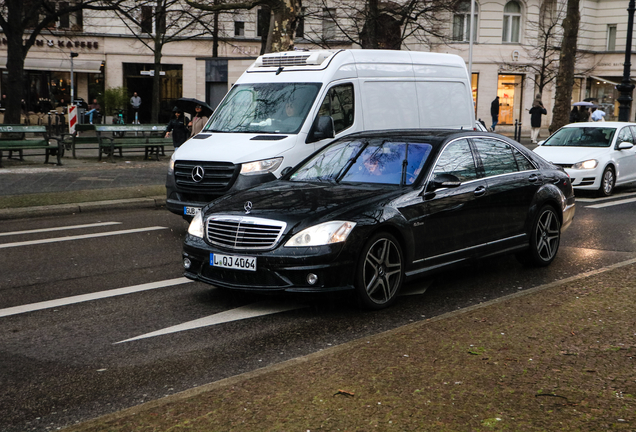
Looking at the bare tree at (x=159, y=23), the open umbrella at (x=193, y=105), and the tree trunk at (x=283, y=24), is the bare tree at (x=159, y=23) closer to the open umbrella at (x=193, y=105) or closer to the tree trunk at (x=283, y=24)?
the open umbrella at (x=193, y=105)

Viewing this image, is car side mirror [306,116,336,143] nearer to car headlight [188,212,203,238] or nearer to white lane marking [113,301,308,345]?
car headlight [188,212,203,238]

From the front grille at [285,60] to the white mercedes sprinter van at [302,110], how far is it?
0.01 meters

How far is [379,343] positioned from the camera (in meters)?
5.23

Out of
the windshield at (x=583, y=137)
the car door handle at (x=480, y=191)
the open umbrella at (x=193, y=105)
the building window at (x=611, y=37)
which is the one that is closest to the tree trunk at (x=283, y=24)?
the open umbrella at (x=193, y=105)

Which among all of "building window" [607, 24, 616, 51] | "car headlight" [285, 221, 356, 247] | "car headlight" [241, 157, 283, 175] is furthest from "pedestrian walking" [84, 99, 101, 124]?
"car headlight" [285, 221, 356, 247]

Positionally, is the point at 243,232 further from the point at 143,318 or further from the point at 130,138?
the point at 130,138

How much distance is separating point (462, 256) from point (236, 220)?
7.33ft

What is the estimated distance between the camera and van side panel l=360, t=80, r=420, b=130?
11.8m

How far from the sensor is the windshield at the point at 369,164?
7.25 meters

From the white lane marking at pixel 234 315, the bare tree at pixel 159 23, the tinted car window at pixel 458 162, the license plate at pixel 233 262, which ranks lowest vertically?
the white lane marking at pixel 234 315

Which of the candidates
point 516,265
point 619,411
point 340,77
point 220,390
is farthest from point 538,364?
point 340,77

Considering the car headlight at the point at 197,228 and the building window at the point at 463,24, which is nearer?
the car headlight at the point at 197,228

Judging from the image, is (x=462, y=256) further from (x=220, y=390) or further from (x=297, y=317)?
(x=220, y=390)

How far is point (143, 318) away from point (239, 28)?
43234mm
